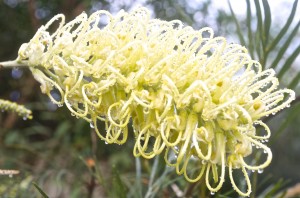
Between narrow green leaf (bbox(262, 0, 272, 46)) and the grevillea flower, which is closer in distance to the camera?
the grevillea flower

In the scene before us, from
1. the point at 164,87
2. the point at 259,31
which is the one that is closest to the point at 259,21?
the point at 259,31

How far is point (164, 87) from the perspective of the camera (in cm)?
66

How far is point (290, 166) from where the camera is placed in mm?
2965

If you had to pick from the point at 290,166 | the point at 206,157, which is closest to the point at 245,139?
the point at 206,157

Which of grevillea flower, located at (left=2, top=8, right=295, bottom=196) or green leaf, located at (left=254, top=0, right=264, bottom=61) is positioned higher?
green leaf, located at (left=254, top=0, right=264, bottom=61)

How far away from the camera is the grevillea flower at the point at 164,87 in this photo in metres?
0.65

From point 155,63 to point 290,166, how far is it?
2.46 metres

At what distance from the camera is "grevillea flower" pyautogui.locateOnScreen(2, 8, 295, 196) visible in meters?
0.65

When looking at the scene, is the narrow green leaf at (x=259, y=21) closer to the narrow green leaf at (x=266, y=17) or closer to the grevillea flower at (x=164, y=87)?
the narrow green leaf at (x=266, y=17)

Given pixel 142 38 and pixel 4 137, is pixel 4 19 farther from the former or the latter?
pixel 142 38

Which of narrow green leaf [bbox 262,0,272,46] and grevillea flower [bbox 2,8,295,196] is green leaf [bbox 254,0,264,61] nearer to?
narrow green leaf [bbox 262,0,272,46]

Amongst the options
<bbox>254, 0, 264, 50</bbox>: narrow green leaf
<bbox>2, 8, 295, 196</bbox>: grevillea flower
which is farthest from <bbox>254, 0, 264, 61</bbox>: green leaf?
<bbox>2, 8, 295, 196</bbox>: grevillea flower

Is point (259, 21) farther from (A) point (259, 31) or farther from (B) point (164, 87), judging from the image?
(B) point (164, 87)

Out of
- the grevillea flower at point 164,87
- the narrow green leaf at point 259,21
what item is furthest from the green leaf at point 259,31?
the grevillea flower at point 164,87
